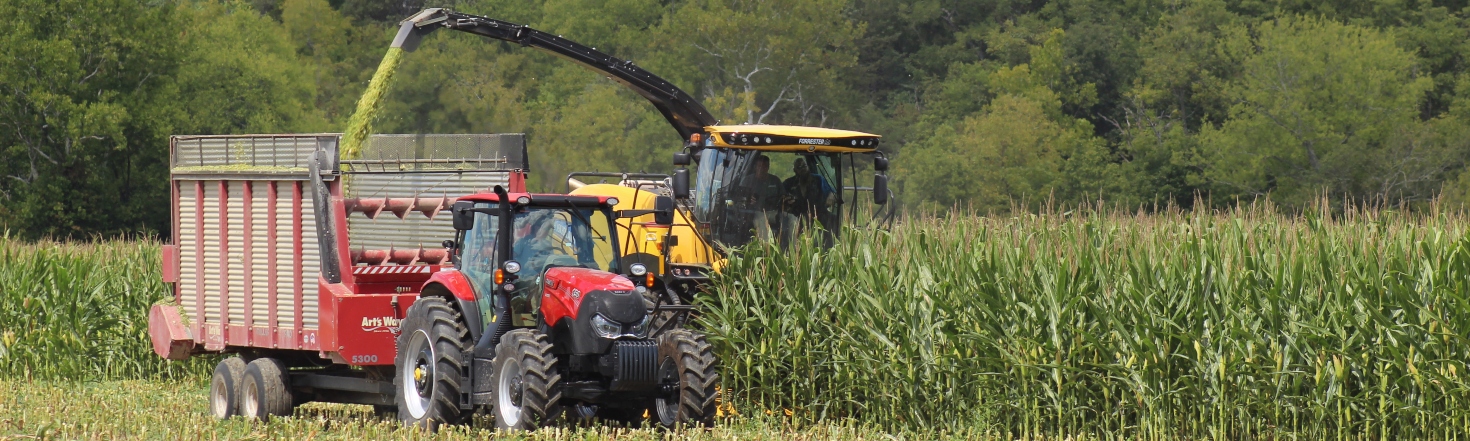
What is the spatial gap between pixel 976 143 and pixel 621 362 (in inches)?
1503

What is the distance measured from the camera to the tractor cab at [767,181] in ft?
44.2

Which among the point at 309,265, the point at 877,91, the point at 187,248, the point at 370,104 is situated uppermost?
the point at 877,91

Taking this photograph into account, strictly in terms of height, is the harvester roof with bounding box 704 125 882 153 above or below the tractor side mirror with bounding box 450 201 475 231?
above

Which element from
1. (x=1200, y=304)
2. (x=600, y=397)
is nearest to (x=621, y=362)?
(x=600, y=397)

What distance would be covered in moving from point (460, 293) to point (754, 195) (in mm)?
3079

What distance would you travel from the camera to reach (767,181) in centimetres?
1358

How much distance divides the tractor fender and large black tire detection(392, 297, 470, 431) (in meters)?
0.07

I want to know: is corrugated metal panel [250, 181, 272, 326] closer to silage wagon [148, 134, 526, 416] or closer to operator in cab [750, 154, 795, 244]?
silage wagon [148, 134, 526, 416]

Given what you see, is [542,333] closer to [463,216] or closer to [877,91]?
[463,216]

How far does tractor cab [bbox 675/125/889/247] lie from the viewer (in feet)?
44.2

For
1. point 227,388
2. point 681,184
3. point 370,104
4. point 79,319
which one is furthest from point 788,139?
point 79,319

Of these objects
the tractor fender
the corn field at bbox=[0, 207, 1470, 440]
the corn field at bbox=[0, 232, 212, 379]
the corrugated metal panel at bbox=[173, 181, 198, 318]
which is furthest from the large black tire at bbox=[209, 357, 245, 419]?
the corn field at bbox=[0, 232, 212, 379]

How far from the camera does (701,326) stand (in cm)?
1306

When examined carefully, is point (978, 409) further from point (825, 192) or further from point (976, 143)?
point (976, 143)
